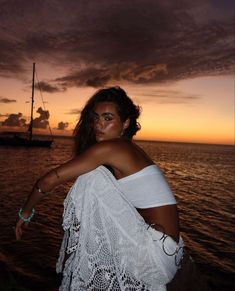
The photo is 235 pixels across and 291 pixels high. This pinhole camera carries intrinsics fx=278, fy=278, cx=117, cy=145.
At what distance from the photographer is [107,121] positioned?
321 centimetres

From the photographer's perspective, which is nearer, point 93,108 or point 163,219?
point 163,219

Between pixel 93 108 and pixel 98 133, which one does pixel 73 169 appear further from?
pixel 93 108

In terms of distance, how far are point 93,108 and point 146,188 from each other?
46.6 inches

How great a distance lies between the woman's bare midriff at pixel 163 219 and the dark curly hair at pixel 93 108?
3.45 ft

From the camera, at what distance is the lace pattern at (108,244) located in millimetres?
2496

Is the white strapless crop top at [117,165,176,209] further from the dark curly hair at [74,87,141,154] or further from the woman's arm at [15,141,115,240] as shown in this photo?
the dark curly hair at [74,87,141,154]

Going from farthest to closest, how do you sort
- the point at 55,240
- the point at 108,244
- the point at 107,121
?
the point at 55,240 < the point at 107,121 < the point at 108,244

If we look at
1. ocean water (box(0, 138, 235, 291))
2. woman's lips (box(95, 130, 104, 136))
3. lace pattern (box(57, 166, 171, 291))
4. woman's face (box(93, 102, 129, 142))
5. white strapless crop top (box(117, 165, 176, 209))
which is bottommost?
ocean water (box(0, 138, 235, 291))

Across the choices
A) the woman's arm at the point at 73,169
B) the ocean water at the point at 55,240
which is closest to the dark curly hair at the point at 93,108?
the woman's arm at the point at 73,169

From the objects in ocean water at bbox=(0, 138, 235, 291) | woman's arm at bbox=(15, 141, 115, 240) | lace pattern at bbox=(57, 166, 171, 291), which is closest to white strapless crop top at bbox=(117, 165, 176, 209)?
lace pattern at bbox=(57, 166, 171, 291)

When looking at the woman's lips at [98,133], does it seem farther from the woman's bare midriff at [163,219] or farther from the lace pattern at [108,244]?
the woman's bare midriff at [163,219]

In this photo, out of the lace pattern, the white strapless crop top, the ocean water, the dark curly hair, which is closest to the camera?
the lace pattern

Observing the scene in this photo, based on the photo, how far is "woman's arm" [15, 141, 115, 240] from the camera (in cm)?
255

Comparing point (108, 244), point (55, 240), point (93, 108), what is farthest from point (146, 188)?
point (55, 240)
